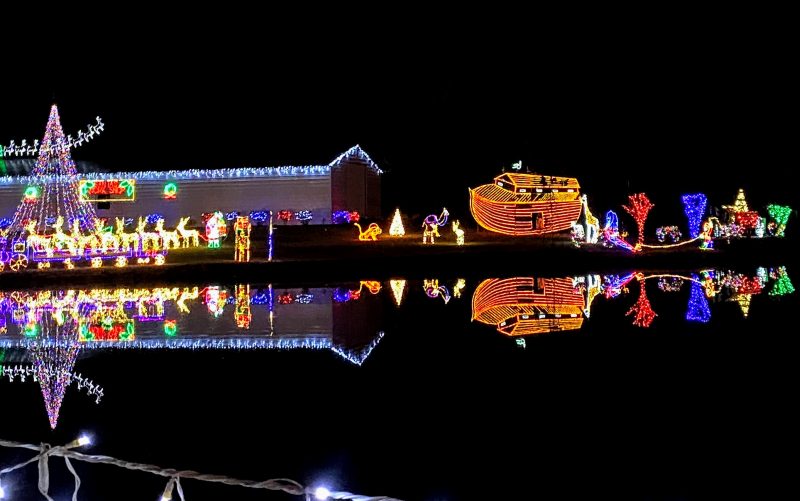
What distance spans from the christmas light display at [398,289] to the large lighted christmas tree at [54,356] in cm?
512

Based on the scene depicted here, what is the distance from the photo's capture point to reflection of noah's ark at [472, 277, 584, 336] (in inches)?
404

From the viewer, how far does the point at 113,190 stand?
3075cm

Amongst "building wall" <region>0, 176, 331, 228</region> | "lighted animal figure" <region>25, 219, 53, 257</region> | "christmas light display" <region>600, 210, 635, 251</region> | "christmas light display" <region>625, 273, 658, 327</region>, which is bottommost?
"christmas light display" <region>625, 273, 658, 327</region>

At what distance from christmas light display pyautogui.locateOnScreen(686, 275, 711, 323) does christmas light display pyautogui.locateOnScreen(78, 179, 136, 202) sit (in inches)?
912

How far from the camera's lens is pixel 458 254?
1922cm

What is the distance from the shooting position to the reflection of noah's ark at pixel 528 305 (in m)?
10.2

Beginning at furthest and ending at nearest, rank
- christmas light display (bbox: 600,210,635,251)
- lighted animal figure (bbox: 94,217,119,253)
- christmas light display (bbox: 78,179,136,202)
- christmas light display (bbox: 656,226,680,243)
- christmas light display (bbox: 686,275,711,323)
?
christmas light display (bbox: 78,179,136,202)
christmas light display (bbox: 656,226,680,243)
christmas light display (bbox: 600,210,635,251)
lighted animal figure (bbox: 94,217,119,253)
christmas light display (bbox: 686,275,711,323)

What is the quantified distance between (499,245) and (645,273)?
5266mm

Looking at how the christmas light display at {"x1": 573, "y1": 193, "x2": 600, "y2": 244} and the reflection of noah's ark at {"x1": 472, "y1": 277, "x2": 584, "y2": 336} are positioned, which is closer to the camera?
the reflection of noah's ark at {"x1": 472, "y1": 277, "x2": 584, "y2": 336}

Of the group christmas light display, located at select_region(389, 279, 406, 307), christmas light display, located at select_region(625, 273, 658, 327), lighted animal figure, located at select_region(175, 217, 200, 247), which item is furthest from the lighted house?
christmas light display, located at select_region(625, 273, 658, 327)

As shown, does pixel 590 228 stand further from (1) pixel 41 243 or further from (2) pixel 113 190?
(2) pixel 113 190

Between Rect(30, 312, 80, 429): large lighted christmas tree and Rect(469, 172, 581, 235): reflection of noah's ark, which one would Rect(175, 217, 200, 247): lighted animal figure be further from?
Rect(30, 312, 80, 429): large lighted christmas tree

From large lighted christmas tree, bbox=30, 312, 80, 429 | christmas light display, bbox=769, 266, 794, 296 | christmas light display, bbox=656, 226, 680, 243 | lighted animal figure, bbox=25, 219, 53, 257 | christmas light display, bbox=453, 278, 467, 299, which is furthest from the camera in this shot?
christmas light display, bbox=656, 226, 680, 243

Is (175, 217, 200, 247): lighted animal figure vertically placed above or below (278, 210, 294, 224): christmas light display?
below
